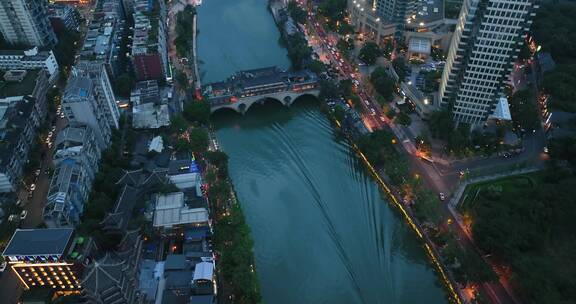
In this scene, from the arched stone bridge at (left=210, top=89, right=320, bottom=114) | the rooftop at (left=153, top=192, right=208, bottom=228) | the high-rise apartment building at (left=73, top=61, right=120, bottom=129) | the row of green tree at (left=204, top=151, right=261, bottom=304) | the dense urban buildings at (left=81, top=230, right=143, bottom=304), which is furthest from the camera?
the arched stone bridge at (left=210, top=89, right=320, bottom=114)

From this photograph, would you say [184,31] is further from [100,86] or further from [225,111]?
[100,86]

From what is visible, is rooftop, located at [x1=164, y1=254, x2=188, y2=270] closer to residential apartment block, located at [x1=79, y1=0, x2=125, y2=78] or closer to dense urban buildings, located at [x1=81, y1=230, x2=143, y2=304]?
dense urban buildings, located at [x1=81, y1=230, x2=143, y2=304]

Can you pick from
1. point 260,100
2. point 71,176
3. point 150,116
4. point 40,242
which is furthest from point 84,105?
point 260,100

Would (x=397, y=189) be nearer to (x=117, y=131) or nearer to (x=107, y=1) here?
(x=117, y=131)

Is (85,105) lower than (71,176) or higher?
higher

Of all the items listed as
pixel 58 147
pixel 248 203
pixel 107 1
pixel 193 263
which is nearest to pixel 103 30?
pixel 107 1

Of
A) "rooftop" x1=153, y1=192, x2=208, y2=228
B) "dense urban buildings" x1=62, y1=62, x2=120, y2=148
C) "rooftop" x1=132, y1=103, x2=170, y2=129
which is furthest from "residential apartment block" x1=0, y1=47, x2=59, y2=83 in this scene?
"rooftop" x1=153, y1=192, x2=208, y2=228
